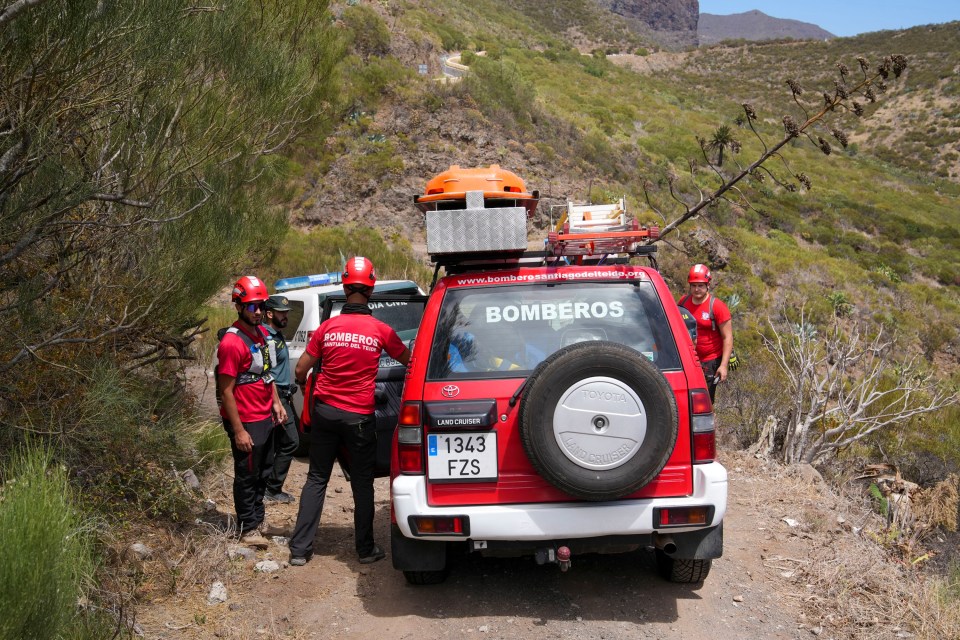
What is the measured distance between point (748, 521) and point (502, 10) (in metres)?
84.6

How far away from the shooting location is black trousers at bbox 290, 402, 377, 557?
5250 millimetres

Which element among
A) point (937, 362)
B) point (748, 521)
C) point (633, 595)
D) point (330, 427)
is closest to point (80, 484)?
point (330, 427)

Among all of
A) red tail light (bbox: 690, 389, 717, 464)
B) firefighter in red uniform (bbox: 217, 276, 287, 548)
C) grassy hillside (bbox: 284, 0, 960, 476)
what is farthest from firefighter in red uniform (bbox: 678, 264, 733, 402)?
firefighter in red uniform (bbox: 217, 276, 287, 548)

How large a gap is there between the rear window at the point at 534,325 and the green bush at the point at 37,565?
192 cm

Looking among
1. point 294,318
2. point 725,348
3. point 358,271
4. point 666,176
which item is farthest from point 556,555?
point 666,176

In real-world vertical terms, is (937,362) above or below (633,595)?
below

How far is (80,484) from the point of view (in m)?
5.09

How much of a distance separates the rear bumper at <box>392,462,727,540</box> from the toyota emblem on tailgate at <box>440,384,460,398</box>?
596mm

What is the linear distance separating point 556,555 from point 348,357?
1.80 m

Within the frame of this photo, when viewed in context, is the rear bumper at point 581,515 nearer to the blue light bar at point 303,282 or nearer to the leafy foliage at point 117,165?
the leafy foliage at point 117,165

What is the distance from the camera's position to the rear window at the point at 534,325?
4605 mm

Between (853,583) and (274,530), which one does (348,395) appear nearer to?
(274,530)

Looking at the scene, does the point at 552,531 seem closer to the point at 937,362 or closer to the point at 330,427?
the point at 330,427

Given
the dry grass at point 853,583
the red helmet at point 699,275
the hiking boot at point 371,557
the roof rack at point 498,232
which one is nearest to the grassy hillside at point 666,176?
the red helmet at point 699,275
